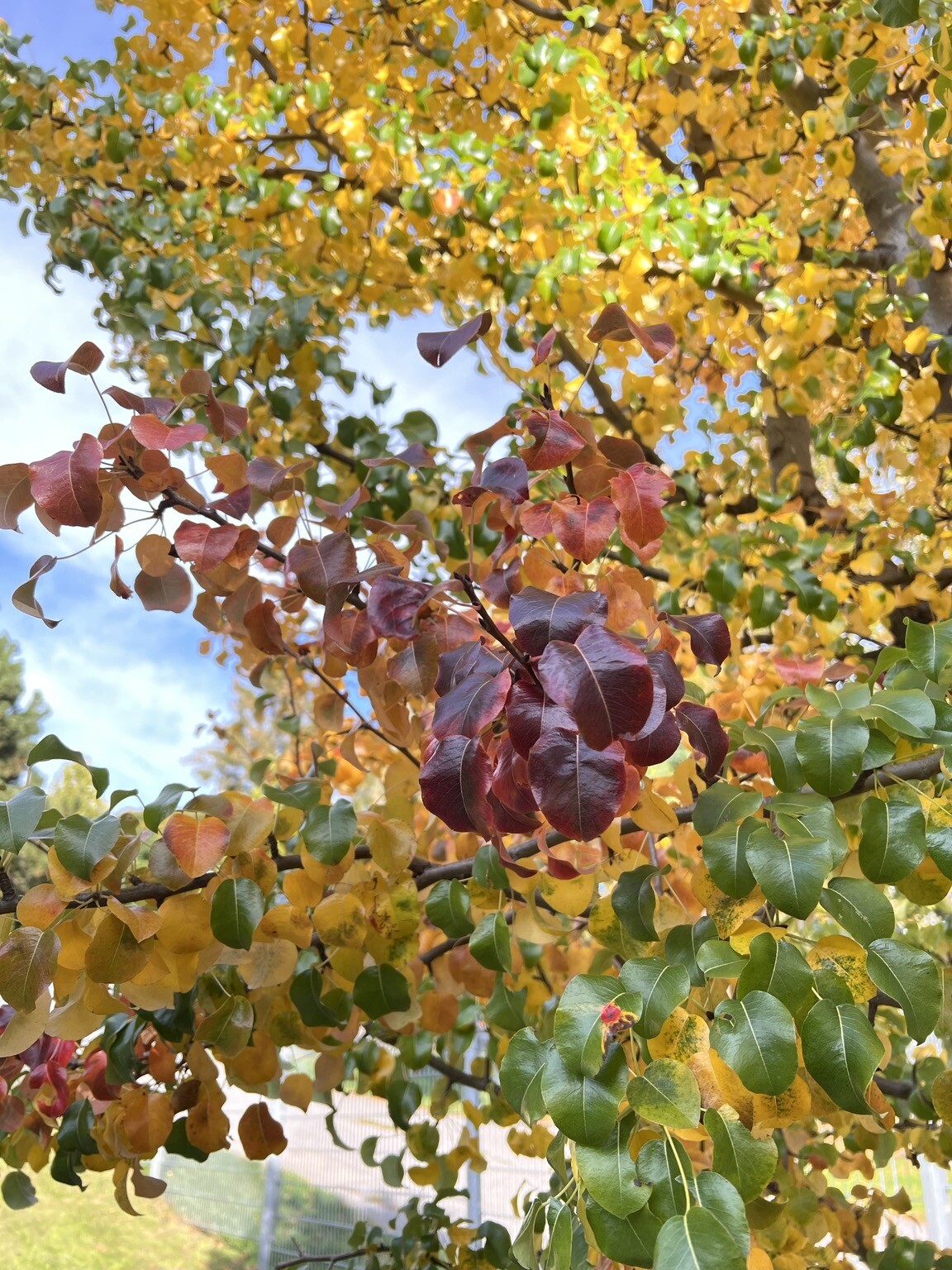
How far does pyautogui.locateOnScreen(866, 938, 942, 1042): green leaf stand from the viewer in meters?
0.48

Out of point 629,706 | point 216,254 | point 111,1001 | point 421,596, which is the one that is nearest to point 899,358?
point 216,254

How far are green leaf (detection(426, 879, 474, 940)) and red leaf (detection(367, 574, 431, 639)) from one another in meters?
0.25

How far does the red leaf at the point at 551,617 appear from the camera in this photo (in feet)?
1.66

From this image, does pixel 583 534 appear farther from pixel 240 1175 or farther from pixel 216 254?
pixel 240 1175

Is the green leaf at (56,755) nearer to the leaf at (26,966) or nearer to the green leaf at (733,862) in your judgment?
the leaf at (26,966)

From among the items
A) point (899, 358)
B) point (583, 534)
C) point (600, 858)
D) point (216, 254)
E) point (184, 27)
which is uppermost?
point (184, 27)

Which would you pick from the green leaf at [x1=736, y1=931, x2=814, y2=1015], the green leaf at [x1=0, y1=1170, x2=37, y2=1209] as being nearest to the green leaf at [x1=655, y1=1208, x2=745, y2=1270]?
the green leaf at [x1=736, y1=931, x2=814, y2=1015]

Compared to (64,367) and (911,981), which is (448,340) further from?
(911,981)

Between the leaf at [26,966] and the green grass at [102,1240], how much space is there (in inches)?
→ 214

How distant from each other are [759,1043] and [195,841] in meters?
0.41

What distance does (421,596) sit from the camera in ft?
2.15

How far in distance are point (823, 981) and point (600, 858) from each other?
288mm

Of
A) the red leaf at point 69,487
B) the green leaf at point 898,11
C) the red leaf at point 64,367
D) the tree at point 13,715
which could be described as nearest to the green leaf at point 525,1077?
the red leaf at point 69,487

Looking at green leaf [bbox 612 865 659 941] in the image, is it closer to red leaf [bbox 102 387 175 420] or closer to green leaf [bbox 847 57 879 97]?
red leaf [bbox 102 387 175 420]
